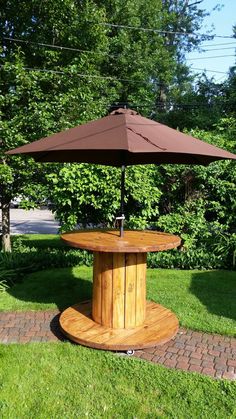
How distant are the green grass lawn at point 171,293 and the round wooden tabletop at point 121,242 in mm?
1030

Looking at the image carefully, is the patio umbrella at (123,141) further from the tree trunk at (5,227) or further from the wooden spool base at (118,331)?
the tree trunk at (5,227)

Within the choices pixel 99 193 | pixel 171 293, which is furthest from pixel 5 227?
pixel 171 293

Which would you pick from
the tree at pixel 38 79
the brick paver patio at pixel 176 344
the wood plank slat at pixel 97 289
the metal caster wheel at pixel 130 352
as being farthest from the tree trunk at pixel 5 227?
the metal caster wheel at pixel 130 352

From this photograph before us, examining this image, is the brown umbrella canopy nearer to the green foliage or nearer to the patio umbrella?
the patio umbrella

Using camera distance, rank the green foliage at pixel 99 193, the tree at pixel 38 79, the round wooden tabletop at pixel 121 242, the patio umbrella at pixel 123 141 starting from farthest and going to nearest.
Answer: the green foliage at pixel 99 193
the tree at pixel 38 79
the round wooden tabletop at pixel 121 242
the patio umbrella at pixel 123 141

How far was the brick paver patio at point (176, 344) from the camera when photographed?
316cm

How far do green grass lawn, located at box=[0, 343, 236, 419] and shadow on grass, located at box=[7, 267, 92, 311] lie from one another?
1.35 metres

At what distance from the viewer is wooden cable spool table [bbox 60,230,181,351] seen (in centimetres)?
339

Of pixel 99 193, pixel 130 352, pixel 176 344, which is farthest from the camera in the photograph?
pixel 99 193

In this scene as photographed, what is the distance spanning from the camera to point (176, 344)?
11.8 feet

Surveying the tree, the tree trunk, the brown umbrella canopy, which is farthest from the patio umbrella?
the tree trunk

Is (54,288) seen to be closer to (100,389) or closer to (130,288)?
(130,288)

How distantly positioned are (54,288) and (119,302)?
1.90m

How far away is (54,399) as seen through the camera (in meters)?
2.67
